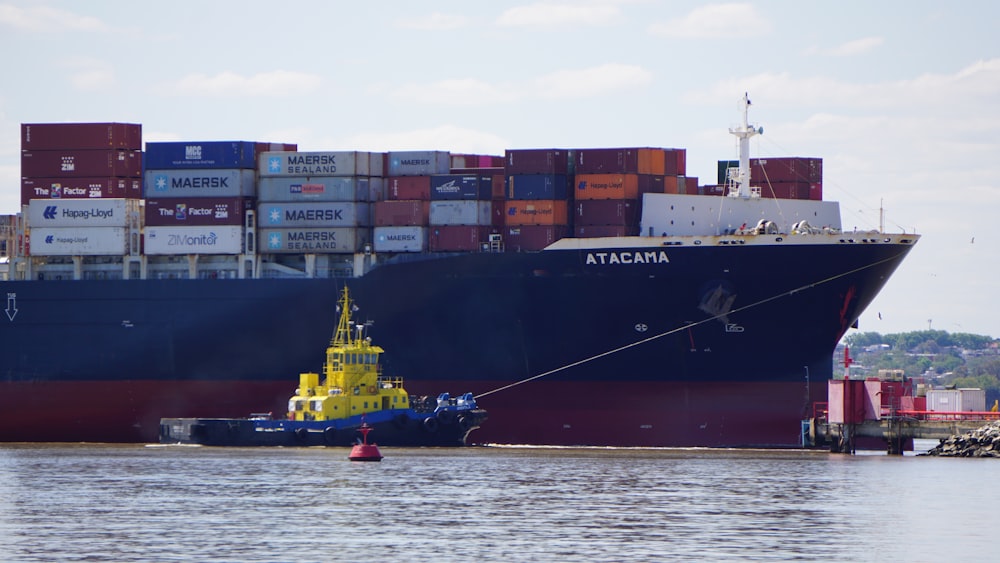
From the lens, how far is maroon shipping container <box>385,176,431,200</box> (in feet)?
219

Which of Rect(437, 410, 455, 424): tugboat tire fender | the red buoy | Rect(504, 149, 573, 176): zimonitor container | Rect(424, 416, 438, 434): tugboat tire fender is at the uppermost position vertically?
Rect(504, 149, 573, 176): zimonitor container

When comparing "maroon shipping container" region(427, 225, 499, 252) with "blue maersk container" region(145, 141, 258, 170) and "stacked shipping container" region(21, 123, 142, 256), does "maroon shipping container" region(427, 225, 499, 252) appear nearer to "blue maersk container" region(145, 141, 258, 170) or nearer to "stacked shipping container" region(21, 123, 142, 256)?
"blue maersk container" region(145, 141, 258, 170)

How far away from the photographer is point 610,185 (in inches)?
2530

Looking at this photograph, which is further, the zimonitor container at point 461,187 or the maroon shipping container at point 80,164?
the maroon shipping container at point 80,164

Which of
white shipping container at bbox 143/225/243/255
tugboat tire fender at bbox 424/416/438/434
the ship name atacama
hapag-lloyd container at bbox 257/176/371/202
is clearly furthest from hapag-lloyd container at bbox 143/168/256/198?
the ship name atacama

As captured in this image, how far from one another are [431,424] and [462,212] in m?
8.57

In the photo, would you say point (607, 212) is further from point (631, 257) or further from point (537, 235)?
point (537, 235)

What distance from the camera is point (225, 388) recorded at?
70.2 meters

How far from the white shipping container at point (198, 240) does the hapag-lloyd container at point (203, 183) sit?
143 centimetres

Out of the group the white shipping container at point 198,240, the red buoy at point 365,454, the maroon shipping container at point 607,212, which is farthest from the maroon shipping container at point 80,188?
the maroon shipping container at point 607,212

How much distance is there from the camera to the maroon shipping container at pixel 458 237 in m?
65.8

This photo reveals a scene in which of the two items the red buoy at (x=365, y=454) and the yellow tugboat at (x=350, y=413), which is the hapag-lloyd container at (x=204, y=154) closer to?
the yellow tugboat at (x=350, y=413)

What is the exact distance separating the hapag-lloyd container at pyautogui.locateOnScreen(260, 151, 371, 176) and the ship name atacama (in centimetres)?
1093

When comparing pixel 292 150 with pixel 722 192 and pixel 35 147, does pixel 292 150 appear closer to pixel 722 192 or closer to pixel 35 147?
pixel 35 147
